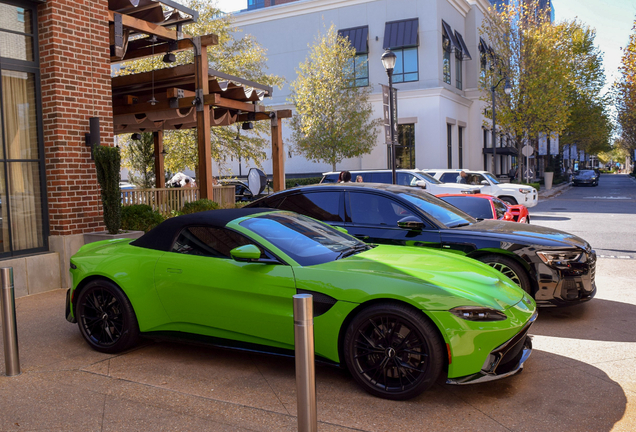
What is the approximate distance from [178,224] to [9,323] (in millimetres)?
1645

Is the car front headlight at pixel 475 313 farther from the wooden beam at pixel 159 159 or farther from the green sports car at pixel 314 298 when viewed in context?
the wooden beam at pixel 159 159

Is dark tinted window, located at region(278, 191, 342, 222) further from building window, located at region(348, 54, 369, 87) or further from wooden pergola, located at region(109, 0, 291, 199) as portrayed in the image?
building window, located at region(348, 54, 369, 87)

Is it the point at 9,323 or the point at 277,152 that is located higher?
the point at 277,152

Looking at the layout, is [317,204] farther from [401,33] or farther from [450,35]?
[450,35]

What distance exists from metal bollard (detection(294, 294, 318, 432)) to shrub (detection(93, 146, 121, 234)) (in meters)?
6.25

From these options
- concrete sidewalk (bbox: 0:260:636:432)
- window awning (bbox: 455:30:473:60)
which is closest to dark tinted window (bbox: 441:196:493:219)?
concrete sidewalk (bbox: 0:260:636:432)

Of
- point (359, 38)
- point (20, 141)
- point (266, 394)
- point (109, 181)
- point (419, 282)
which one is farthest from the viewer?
point (359, 38)

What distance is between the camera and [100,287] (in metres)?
5.19

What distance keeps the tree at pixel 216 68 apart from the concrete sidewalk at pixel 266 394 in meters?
17.4

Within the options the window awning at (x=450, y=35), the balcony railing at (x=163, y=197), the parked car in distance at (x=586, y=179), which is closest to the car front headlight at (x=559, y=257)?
the balcony railing at (x=163, y=197)

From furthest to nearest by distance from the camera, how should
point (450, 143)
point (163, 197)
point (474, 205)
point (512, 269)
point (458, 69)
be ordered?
1. point (458, 69)
2. point (450, 143)
3. point (163, 197)
4. point (474, 205)
5. point (512, 269)

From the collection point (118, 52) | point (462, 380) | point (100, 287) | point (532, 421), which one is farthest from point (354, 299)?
point (118, 52)

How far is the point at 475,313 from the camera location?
12.7 ft

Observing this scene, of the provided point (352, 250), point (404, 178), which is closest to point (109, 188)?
point (352, 250)
